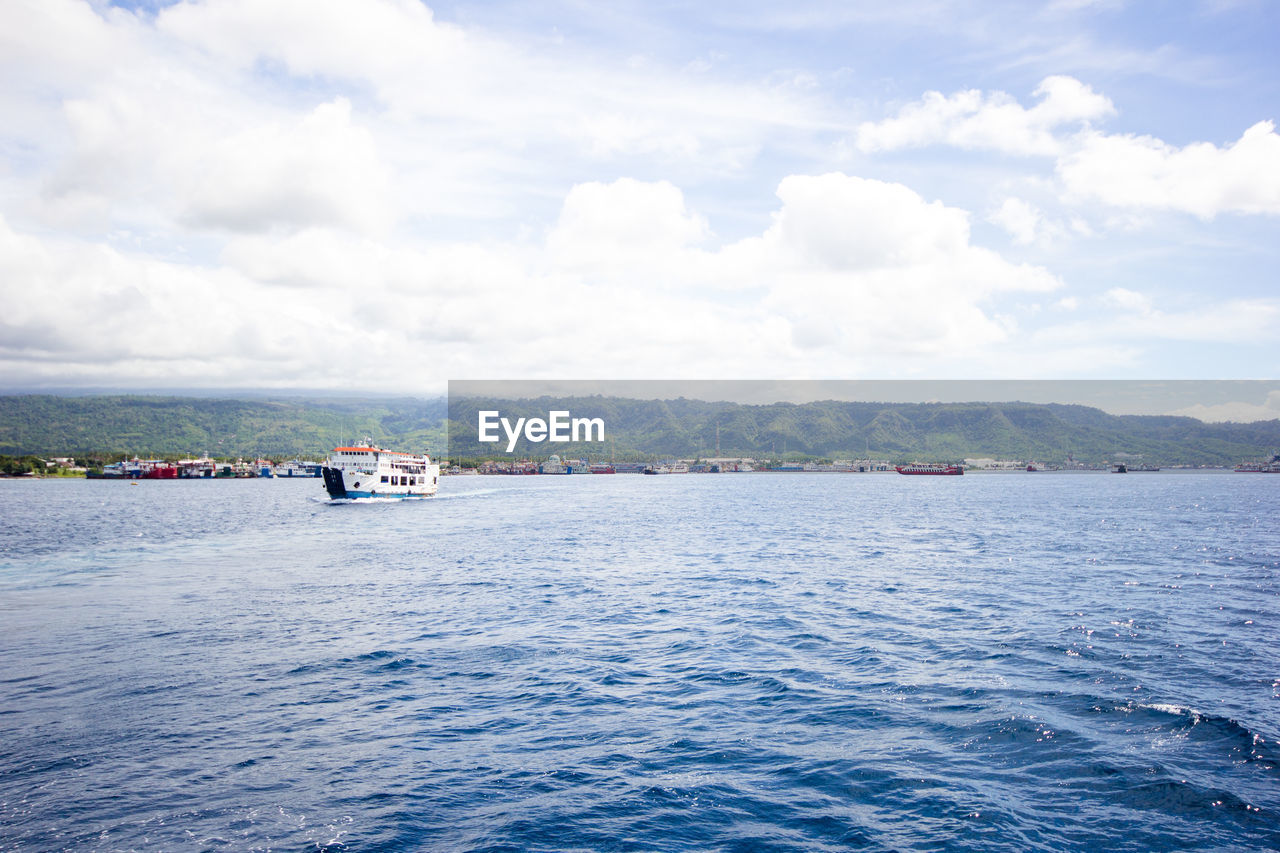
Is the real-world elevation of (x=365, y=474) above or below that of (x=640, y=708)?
above

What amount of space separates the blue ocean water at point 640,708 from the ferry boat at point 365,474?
73857 mm

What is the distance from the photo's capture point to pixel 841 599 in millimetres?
36594

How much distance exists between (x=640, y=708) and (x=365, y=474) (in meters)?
114

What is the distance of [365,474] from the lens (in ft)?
401

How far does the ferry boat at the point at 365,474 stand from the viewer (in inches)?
4732

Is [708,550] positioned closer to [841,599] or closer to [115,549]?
[841,599]

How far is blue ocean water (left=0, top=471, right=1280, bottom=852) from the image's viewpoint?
1351cm

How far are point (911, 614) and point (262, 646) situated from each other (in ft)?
93.7

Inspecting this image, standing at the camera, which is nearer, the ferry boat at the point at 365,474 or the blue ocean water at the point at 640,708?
the blue ocean water at the point at 640,708

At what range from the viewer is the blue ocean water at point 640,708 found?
532 inches

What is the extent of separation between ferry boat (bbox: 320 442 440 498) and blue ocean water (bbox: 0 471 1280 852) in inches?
2908

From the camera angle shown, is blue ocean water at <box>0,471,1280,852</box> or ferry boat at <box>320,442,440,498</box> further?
ferry boat at <box>320,442,440,498</box>

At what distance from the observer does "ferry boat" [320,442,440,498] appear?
120188mm

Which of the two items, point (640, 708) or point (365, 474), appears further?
point (365, 474)
